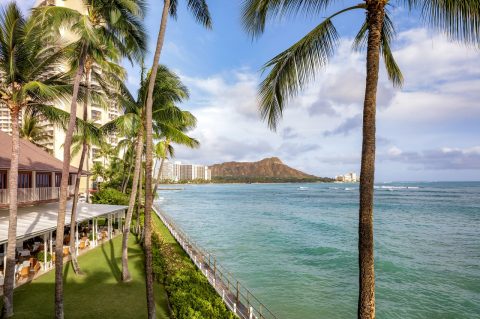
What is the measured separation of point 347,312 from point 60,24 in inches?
650

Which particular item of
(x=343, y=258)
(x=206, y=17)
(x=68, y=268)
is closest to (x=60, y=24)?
(x=206, y=17)

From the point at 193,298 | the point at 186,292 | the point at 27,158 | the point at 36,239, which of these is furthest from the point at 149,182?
the point at 36,239

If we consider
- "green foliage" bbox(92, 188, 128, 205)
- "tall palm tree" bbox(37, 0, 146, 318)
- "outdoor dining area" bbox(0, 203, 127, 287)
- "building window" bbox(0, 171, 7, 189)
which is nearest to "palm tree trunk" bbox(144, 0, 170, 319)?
"tall palm tree" bbox(37, 0, 146, 318)

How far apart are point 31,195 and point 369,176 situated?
60.2 feet

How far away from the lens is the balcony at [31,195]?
1496cm

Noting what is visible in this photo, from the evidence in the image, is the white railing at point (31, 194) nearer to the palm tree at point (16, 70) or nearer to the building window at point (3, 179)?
the building window at point (3, 179)

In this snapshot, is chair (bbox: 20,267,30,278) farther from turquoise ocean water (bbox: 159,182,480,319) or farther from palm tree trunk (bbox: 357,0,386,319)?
palm tree trunk (bbox: 357,0,386,319)

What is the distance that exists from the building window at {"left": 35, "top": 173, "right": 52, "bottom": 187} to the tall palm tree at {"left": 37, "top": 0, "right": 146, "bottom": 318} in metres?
11.4

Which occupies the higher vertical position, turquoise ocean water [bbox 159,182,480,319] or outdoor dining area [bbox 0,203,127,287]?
outdoor dining area [bbox 0,203,127,287]

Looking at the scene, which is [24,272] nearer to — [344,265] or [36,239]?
[36,239]

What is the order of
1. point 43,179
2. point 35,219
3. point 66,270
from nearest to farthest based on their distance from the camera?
point 66,270 < point 35,219 < point 43,179

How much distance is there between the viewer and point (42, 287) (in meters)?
12.8

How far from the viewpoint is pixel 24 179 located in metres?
18.7

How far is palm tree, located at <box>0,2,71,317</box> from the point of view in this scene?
9.51 meters
